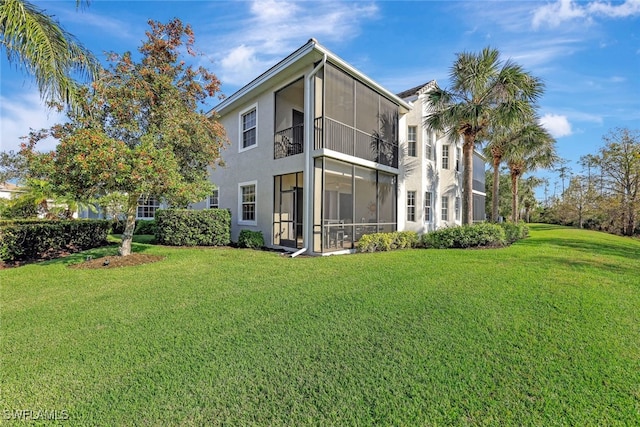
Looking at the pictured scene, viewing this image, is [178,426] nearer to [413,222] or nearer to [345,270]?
[345,270]

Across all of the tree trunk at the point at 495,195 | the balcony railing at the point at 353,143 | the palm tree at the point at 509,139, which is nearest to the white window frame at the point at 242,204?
the balcony railing at the point at 353,143

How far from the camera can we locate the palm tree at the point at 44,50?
6270 millimetres

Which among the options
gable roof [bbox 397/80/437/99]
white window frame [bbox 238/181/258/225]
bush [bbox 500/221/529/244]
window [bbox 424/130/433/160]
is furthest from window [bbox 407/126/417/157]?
white window frame [bbox 238/181/258/225]

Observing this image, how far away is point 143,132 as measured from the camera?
8.12 m

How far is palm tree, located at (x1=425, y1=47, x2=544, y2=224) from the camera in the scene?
12648 mm

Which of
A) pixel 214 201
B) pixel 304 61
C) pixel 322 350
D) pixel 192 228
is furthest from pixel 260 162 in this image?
pixel 322 350

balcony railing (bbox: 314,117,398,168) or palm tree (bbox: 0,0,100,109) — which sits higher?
palm tree (bbox: 0,0,100,109)

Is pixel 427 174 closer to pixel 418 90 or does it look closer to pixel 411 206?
pixel 411 206

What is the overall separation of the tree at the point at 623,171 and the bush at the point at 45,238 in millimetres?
36379

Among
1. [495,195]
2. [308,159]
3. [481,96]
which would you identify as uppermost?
[481,96]

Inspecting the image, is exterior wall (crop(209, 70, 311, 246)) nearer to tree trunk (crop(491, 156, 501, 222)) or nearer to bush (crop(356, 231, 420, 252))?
bush (crop(356, 231, 420, 252))

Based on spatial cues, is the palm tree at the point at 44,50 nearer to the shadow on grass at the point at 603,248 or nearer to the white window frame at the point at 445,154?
the white window frame at the point at 445,154

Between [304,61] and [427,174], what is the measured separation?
29.9 ft

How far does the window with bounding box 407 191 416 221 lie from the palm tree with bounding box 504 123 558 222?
848 cm
